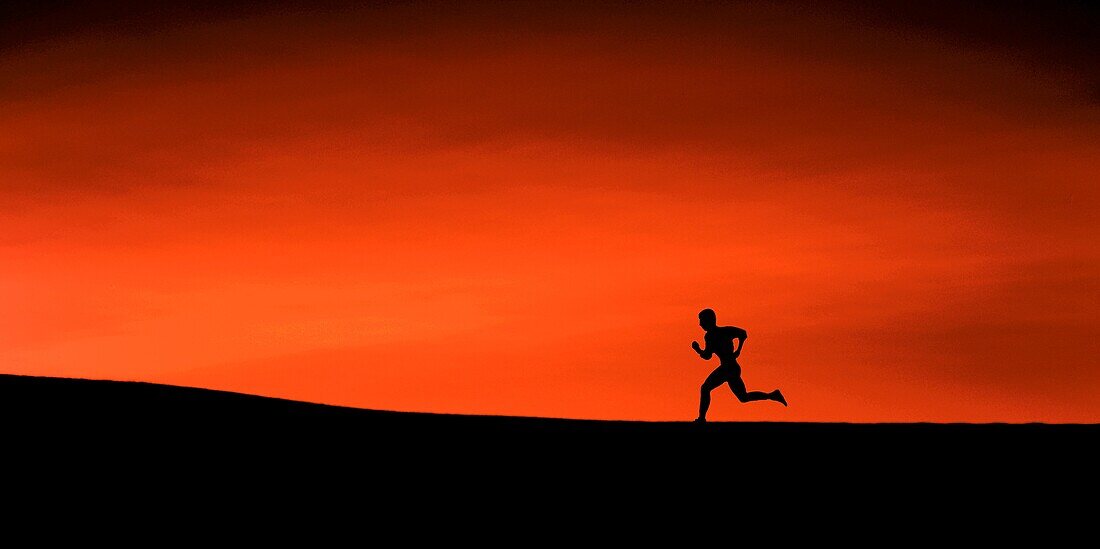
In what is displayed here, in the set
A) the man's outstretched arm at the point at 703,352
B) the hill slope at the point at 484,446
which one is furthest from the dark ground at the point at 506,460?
the man's outstretched arm at the point at 703,352

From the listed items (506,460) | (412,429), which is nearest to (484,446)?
(506,460)

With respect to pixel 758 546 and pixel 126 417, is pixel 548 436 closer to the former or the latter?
pixel 758 546

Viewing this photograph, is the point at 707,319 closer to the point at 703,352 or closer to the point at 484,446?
the point at 703,352

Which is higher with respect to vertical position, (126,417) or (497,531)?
(126,417)

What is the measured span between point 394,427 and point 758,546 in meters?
4.55

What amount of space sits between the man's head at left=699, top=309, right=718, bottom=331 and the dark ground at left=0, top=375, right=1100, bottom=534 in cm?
211

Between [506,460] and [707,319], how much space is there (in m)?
4.61

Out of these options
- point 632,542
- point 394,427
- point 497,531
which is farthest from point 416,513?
point 394,427

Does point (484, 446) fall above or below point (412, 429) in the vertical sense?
below

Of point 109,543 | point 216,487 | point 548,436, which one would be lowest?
point 109,543

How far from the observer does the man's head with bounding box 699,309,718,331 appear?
14781 millimetres

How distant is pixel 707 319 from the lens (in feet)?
48.6

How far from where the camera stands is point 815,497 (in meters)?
10.2

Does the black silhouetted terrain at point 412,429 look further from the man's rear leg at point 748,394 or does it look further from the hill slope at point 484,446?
the man's rear leg at point 748,394
